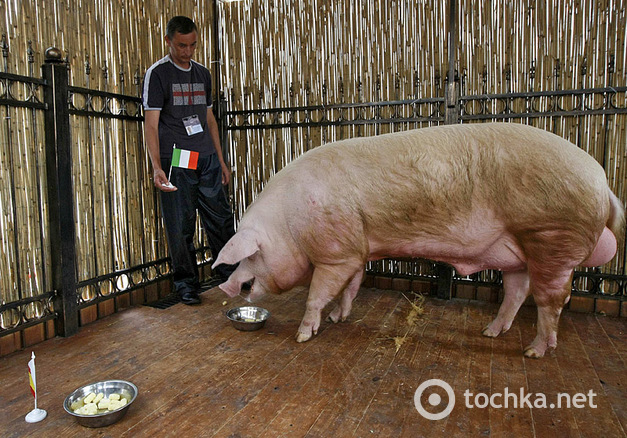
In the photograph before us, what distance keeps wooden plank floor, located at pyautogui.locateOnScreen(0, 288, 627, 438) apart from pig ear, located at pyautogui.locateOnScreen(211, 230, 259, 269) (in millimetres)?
604

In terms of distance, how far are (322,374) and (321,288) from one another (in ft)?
2.20

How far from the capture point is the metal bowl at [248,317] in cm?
344

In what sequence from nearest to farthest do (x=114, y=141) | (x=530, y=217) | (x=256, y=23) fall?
1. (x=530, y=217)
2. (x=114, y=141)
3. (x=256, y=23)

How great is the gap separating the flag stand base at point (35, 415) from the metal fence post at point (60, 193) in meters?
1.16

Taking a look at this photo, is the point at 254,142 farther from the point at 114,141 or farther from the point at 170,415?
the point at 170,415

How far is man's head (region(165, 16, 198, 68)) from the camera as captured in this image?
12.8 feet

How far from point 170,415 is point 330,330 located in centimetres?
146

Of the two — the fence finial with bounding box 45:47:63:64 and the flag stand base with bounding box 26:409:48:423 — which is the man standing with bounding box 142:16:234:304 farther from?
the flag stand base with bounding box 26:409:48:423

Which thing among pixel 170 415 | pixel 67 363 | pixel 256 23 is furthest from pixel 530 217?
pixel 256 23

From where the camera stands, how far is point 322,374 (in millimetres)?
2748

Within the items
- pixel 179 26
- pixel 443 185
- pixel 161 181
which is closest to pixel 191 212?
pixel 161 181

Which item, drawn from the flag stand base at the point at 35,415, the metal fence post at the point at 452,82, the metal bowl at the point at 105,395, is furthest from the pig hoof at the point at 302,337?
the metal fence post at the point at 452,82

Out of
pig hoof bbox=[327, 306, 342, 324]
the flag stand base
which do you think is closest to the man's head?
pig hoof bbox=[327, 306, 342, 324]

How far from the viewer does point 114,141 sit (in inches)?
155
